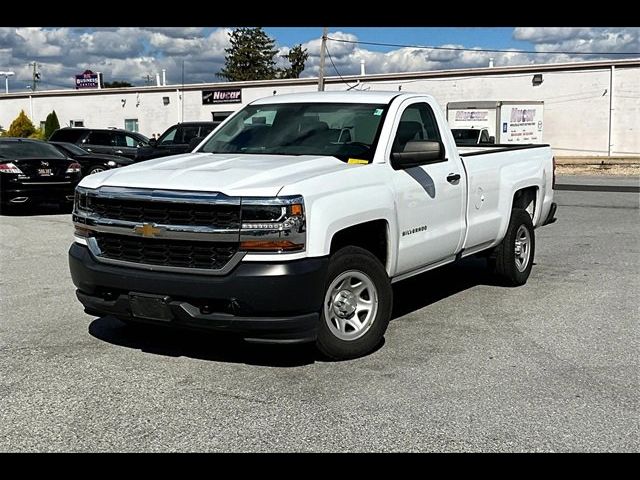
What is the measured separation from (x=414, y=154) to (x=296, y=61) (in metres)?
84.6

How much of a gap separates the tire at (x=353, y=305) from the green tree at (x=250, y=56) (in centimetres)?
8784

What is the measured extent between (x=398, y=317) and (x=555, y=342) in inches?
55.3

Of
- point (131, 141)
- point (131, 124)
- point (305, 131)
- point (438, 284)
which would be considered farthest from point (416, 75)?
point (305, 131)

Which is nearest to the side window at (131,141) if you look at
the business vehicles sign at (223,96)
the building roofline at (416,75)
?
the building roofline at (416,75)

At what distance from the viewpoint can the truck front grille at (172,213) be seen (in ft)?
16.4

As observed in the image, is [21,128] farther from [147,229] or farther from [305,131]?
[147,229]

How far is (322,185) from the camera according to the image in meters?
5.26

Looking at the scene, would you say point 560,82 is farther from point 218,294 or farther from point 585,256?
point 218,294

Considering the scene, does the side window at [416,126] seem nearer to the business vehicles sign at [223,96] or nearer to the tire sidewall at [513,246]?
the tire sidewall at [513,246]

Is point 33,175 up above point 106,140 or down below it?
below

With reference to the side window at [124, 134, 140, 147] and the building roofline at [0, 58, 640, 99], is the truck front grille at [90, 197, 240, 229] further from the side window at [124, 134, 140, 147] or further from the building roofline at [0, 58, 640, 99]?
the building roofline at [0, 58, 640, 99]

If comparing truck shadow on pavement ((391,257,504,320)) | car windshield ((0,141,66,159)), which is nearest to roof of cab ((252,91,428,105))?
truck shadow on pavement ((391,257,504,320))

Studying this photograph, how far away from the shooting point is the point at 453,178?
6.79m
